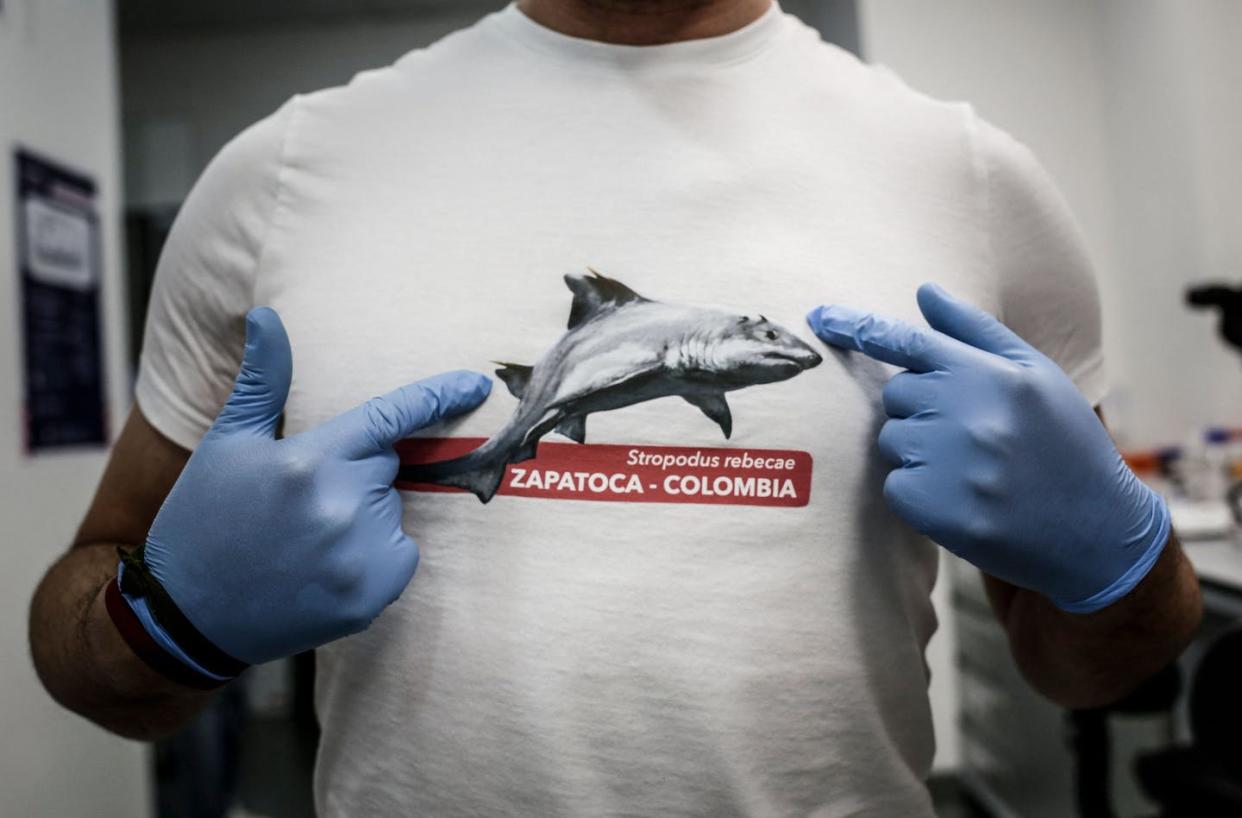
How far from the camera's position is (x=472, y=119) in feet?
2.39

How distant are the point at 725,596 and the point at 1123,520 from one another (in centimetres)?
30

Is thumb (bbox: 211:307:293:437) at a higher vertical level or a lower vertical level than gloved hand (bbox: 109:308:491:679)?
higher

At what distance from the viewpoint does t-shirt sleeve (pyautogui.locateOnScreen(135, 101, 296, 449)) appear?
720 mm

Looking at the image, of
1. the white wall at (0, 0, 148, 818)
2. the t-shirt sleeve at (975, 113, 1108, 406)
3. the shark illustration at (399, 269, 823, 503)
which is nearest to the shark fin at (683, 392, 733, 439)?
the shark illustration at (399, 269, 823, 503)

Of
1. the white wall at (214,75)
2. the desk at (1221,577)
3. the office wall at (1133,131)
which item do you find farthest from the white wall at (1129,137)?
the white wall at (214,75)

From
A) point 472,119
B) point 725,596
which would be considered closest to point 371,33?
point 472,119

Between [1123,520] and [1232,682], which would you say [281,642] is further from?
[1232,682]

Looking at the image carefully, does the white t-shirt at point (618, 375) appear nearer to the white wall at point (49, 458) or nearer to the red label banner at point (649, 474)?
the red label banner at point (649, 474)

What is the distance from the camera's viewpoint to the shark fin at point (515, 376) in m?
0.65

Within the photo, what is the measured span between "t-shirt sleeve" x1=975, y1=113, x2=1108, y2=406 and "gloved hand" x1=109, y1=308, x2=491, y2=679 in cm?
45

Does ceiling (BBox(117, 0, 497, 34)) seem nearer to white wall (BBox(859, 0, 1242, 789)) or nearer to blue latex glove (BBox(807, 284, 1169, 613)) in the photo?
white wall (BBox(859, 0, 1242, 789))

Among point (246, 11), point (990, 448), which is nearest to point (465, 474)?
point (990, 448)

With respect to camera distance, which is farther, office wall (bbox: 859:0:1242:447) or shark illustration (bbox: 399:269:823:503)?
office wall (bbox: 859:0:1242:447)

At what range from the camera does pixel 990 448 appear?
25.4 inches
